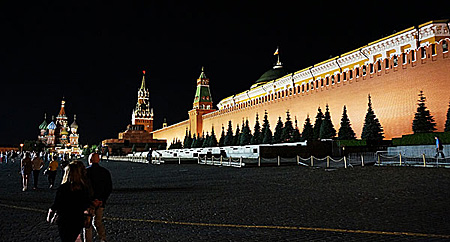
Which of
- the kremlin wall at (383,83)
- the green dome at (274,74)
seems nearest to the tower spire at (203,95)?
the green dome at (274,74)

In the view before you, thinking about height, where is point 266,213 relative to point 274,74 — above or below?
below

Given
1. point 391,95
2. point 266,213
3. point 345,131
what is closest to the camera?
point 266,213

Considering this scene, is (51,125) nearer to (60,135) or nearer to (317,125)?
(60,135)

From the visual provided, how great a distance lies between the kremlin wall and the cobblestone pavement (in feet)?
39.0

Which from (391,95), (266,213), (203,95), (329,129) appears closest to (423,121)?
(391,95)

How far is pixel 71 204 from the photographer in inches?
107

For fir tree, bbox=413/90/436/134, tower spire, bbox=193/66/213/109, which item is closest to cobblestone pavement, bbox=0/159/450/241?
fir tree, bbox=413/90/436/134

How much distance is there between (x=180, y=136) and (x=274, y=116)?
2335cm

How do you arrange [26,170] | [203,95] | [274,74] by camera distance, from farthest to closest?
[203,95] < [274,74] < [26,170]

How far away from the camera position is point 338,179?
9023mm

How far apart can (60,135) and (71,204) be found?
335 ft

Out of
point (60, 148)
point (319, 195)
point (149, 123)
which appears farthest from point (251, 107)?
point (60, 148)

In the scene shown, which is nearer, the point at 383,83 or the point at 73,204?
A: the point at 73,204

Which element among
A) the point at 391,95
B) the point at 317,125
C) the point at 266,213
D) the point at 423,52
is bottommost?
the point at 266,213
